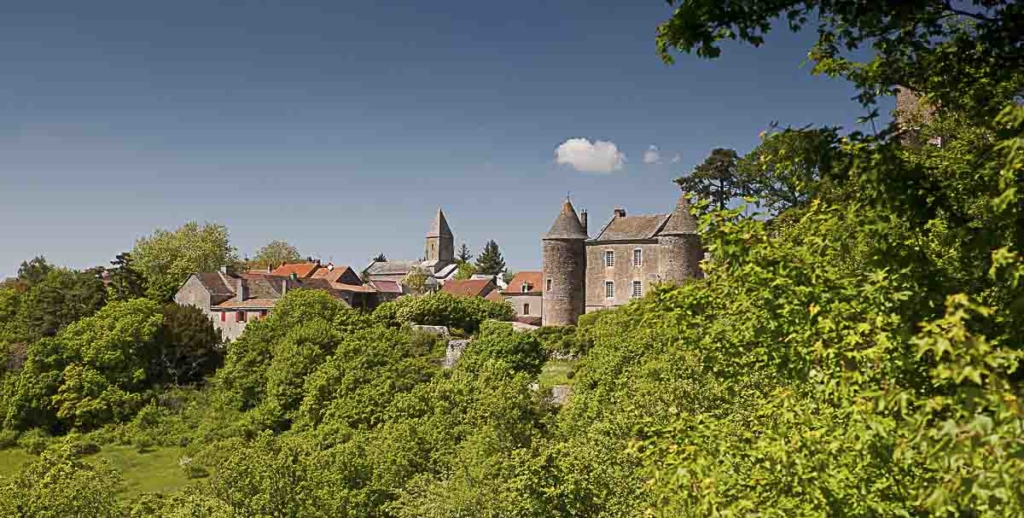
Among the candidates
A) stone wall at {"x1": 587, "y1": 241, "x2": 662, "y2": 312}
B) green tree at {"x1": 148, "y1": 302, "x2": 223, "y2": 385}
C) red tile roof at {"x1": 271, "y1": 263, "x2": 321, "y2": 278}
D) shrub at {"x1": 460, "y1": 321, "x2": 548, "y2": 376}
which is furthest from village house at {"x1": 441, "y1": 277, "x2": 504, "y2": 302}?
shrub at {"x1": 460, "y1": 321, "x2": 548, "y2": 376}

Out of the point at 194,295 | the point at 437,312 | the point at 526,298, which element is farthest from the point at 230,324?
the point at 526,298

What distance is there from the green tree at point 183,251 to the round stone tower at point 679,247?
4326 centimetres

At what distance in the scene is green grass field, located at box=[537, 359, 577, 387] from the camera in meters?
35.9

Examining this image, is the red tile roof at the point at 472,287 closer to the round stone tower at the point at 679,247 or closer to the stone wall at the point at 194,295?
the stone wall at the point at 194,295

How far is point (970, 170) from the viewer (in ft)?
19.7

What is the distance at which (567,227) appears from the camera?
154ft

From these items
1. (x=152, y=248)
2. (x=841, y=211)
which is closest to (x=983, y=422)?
(x=841, y=211)

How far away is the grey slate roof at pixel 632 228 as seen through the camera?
4550 cm

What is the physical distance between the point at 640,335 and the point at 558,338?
763 inches

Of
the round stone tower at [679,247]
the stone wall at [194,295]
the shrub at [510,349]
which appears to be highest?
the round stone tower at [679,247]

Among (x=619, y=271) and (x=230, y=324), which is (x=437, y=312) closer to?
(x=619, y=271)

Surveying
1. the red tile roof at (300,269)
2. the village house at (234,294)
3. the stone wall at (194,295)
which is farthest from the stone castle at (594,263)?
the red tile roof at (300,269)

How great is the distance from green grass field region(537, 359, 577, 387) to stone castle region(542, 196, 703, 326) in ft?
22.5

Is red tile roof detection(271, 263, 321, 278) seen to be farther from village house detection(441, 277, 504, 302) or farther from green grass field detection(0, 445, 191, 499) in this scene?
green grass field detection(0, 445, 191, 499)
